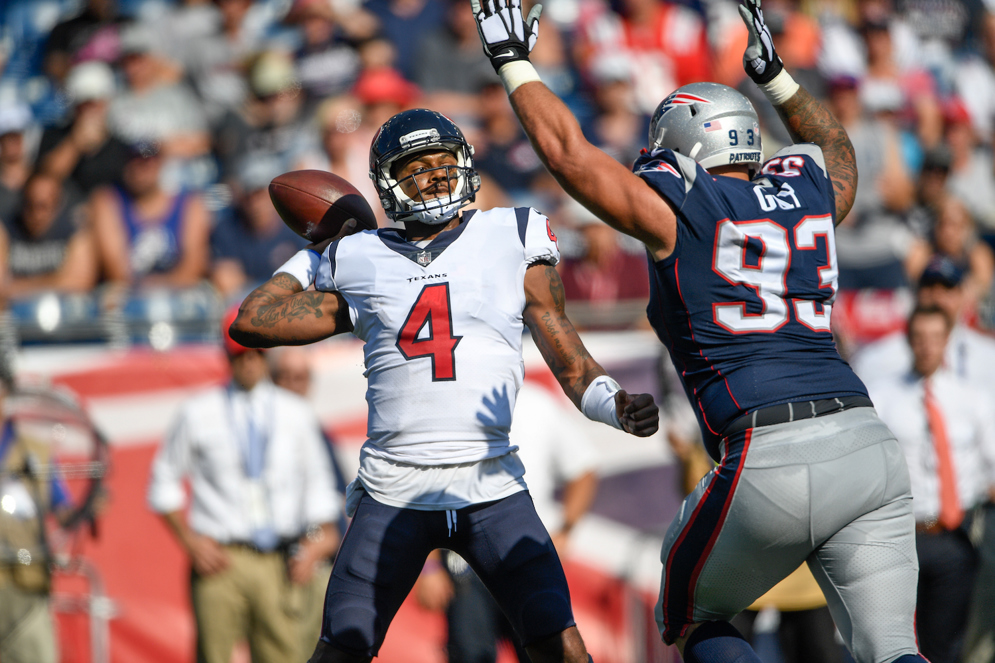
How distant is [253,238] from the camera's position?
7.24m

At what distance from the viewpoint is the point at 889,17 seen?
→ 11367 millimetres

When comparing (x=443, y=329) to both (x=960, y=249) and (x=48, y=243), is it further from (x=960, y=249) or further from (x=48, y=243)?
(x=960, y=249)

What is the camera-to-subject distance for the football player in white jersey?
338 centimetres

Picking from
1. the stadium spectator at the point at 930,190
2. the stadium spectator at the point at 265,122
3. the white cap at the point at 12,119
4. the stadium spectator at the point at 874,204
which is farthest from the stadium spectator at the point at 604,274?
the white cap at the point at 12,119

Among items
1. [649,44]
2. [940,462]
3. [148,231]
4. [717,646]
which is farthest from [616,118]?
[717,646]

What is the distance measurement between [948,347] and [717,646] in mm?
3900

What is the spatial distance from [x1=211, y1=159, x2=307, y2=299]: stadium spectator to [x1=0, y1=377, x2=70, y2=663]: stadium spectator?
172 cm

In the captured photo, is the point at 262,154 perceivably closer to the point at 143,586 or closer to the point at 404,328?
the point at 143,586

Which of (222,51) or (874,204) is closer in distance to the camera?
(874,204)

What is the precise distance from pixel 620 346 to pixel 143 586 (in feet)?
10.5

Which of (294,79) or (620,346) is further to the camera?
(294,79)

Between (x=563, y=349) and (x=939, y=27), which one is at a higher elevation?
(x=939, y=27)

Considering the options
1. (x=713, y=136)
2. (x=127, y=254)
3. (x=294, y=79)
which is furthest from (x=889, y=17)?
(x=713, y=136)

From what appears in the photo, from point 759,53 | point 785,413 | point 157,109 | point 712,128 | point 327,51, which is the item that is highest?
point 327,51
